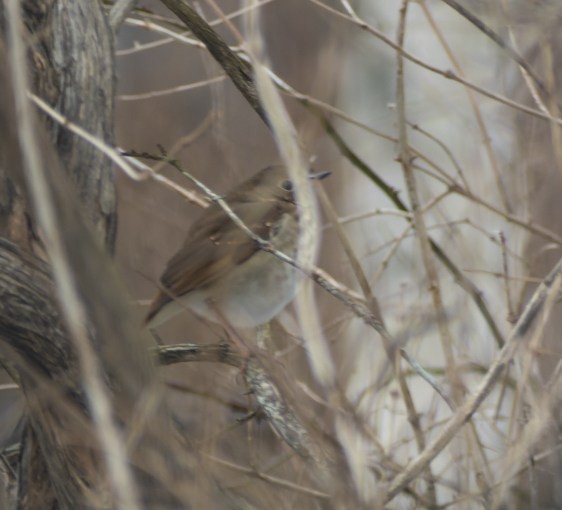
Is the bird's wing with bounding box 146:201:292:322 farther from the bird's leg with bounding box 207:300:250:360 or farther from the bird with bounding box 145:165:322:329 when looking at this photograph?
the bird's leg with bounding box 207:300:250:360

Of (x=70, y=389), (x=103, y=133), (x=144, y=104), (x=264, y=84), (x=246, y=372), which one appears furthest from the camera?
(x=144, y=104)

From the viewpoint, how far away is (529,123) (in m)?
3.85

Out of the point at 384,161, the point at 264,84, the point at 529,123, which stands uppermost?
the point at 264,84

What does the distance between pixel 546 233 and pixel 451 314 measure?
0.35 meters

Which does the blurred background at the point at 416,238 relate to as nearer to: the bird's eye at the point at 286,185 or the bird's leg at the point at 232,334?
the bird's leg at the point at 232,334

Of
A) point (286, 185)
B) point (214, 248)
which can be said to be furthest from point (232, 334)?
point (286, 185)

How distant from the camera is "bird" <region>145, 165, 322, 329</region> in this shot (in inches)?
148

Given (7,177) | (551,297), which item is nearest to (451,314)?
(551,297)

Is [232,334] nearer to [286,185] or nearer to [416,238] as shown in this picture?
[416,238]

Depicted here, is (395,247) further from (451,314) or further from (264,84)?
(264,84)

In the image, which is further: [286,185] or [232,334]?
[286,185]

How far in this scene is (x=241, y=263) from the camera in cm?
385

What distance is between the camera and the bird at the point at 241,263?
377 centimetres

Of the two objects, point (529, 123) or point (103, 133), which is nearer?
point (103, 133)
